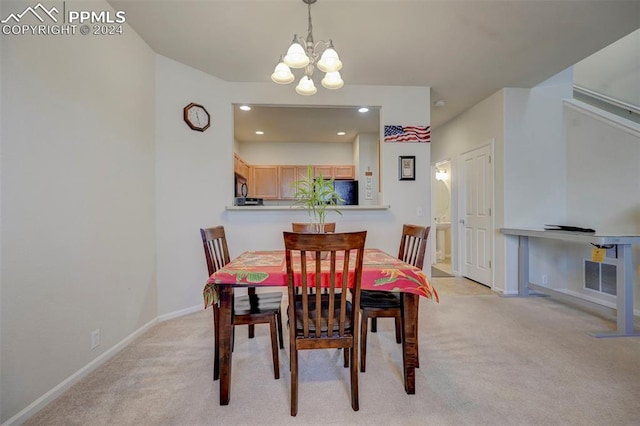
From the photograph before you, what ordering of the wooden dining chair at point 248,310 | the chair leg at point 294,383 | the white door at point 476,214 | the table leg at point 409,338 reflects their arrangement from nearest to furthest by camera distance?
the chair leg at point 294,383 → the table leg at point 409,338 → the wooden dining chair at point 248,310 → the white door at point 476,214

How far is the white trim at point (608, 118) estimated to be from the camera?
109 inches

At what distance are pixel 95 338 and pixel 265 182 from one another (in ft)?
13.4

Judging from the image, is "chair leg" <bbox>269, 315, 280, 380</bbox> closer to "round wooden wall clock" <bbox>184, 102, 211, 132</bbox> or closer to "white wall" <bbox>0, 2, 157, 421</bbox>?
"white wall" <bbox>0, 2, 157, 421</bbox>

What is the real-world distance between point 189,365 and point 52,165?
4.97ft

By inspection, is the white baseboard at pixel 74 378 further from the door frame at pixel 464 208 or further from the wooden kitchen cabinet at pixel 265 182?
the door frame at pixel 464 208

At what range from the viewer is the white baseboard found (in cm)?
140

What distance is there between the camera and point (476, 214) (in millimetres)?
4113

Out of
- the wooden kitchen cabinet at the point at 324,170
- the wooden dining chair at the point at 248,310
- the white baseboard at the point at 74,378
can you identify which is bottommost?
the white baseboard at the point at 74,378

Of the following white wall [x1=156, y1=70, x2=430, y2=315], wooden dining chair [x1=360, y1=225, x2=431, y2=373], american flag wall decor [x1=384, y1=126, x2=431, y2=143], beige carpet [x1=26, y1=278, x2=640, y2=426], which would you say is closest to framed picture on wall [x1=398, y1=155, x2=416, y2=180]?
white wall [x1=156, y1=70, x2=430, y2=315]

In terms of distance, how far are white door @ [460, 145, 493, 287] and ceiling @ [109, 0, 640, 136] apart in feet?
3.96

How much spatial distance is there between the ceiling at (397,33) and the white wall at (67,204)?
0.50 metres

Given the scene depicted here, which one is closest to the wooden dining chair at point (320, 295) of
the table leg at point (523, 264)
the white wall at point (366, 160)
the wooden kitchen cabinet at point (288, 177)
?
the table leg at point (523, 264)

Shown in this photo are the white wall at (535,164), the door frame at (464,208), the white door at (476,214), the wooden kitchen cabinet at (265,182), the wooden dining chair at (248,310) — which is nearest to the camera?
the wooden dining chair at (248,310)

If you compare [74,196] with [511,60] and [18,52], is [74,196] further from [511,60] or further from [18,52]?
[511,60]
